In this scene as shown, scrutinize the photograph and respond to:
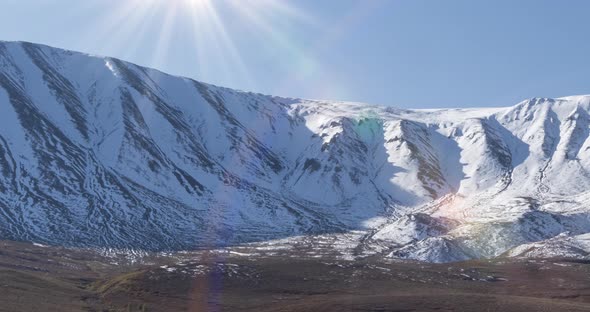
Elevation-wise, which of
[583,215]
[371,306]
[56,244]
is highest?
[583,215]

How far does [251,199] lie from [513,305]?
413 feet

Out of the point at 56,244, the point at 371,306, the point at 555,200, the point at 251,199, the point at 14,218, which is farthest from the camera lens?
the point at 251,199

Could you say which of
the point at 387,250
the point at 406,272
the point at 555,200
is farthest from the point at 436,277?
the point at 555,200

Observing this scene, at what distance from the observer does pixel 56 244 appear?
138250 millimetres

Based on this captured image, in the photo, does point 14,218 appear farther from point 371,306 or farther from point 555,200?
point 555,200

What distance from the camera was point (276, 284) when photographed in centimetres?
9562

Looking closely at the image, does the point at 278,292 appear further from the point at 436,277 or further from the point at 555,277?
the point at 555,277

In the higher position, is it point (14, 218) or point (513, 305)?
point (14, 218)

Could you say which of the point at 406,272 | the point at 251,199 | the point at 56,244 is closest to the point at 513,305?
the point at 406,272

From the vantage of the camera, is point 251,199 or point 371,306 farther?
point 251,199

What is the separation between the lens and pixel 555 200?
185m

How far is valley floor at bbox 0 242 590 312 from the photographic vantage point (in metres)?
77.2

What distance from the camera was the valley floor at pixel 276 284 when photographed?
253 feet

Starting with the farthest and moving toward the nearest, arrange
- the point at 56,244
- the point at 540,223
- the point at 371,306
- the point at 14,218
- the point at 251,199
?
the point at 251,199, the point at 540,223, the point at 14,218, the point at 56,244, the point at 371,306
